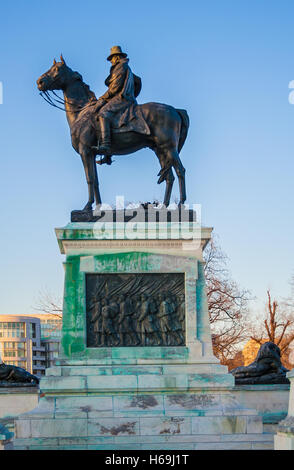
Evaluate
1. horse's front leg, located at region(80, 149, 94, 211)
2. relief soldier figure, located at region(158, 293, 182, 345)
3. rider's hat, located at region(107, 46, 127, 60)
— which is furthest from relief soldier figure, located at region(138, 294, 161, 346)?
rider's hat, located at region(107, 46, 127, 60)

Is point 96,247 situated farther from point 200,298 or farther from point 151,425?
point 151,425

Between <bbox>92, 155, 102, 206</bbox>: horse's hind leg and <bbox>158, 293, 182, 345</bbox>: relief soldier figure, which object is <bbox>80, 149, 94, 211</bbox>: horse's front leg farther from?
<bbox>158, 293, 182, 345</bbox>: relief soldier figure

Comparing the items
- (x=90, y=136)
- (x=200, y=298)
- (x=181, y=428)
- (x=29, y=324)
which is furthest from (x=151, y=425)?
(x=29, y=324)

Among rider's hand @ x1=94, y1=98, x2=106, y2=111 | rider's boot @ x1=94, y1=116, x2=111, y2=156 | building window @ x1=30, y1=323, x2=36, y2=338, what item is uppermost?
rider's hand @ x1=94, y1=98, x2=106, y2=111

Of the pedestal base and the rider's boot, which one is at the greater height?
the rider's boot

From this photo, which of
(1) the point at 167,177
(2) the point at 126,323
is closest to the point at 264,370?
(2) the point at 126,323

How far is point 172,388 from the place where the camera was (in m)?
14.7

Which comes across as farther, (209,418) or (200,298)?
(200,298)

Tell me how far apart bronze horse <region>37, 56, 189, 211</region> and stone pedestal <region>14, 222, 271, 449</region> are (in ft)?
4.66

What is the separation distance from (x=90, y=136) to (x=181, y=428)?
6.79 meters

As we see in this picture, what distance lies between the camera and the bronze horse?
1695 cm

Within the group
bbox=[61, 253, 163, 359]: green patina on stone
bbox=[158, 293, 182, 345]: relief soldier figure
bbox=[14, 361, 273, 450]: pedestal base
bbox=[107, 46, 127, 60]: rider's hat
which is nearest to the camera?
bbox=[14, 361, 273, 450]: pedestal base

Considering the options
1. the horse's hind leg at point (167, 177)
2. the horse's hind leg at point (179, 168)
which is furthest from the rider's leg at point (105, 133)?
the horse's hind leg at point (179, 168)

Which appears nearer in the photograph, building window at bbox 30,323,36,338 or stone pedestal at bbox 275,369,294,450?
stone pedestal at bbox 275,369,294,450
